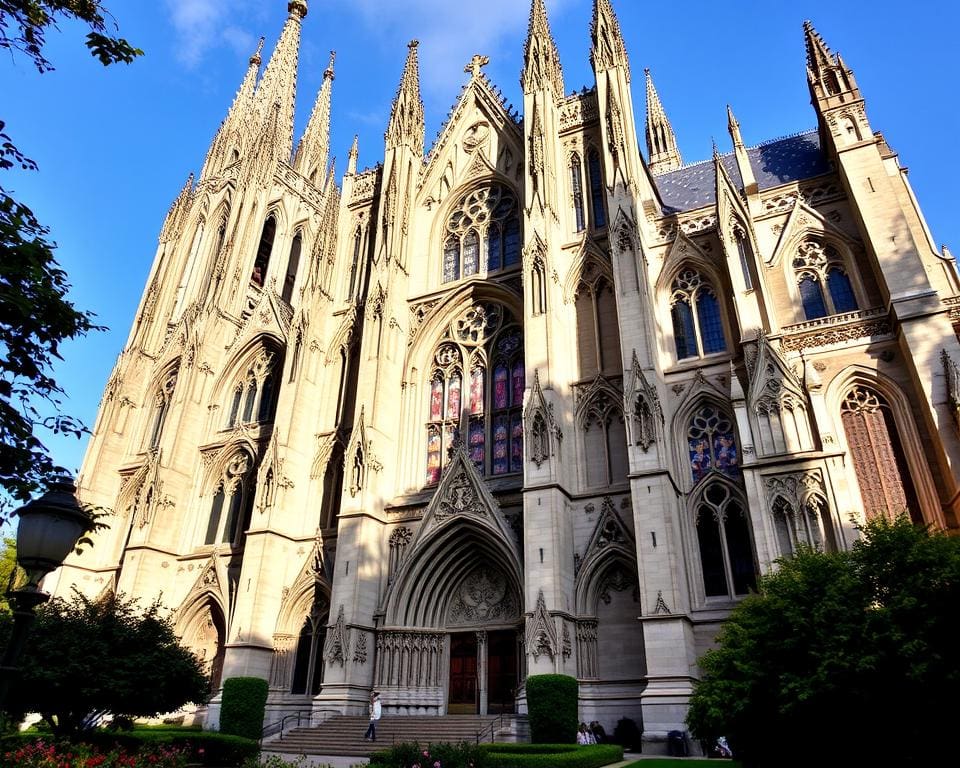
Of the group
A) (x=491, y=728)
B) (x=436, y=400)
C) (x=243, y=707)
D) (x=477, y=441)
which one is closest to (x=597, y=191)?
(x=436, y=400)

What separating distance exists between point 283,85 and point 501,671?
44.4 metres

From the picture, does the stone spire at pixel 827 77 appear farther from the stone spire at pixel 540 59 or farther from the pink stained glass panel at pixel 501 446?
the pink stained glass panel at pixel 501 446

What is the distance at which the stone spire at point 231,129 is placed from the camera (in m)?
45.2

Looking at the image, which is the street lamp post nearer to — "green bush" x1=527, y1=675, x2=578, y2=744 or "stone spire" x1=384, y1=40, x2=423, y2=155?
"green bush" x1=527, y1=675, x2=578, y2=744

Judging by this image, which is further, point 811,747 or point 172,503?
point 172,503

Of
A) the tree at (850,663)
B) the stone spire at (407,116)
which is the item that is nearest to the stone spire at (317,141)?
the stone spire at (407,116)

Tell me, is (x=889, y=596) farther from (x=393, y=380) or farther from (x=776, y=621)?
(x=393, y=380)

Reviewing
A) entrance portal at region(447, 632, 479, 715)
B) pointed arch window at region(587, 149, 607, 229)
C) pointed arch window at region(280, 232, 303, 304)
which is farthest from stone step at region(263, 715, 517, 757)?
pointed arch window at region(280, 232, 303, 304)

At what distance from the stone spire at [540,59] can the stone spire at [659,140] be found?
15.9 meters

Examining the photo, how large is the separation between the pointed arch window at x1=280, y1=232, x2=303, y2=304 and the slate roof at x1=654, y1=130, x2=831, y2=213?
22777mm

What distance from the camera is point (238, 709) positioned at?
67.2 feet

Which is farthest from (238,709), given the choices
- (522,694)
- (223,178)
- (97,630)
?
(223,178)

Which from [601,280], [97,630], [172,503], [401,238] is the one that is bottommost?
[97,630]

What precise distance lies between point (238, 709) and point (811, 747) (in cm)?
1615
